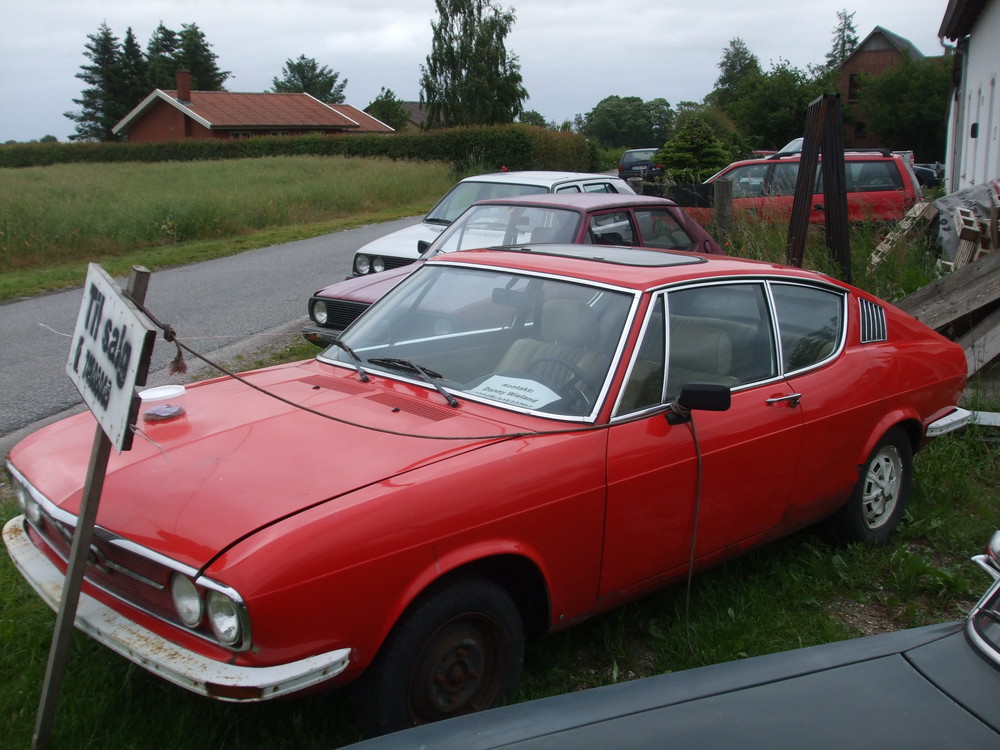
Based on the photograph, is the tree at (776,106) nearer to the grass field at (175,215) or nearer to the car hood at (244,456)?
the grass field at (175,215)

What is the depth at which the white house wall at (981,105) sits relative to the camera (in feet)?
44.8

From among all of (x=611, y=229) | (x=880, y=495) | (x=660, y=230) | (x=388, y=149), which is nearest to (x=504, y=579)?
(x=880, y=495)

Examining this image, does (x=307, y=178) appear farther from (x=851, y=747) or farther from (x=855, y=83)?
(x=855, y=83)

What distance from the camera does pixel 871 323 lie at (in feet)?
15.0

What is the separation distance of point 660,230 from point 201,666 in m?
6.36

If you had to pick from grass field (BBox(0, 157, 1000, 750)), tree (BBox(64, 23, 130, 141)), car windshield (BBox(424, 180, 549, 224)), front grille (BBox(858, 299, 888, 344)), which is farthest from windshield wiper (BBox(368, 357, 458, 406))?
tree (BBox(64, 23, 130, 141))

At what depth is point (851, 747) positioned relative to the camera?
1.83m

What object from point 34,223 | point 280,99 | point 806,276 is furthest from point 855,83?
point 806,276

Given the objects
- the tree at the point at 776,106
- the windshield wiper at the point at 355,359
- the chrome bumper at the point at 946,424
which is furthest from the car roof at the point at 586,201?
the tree at the point at 776,106

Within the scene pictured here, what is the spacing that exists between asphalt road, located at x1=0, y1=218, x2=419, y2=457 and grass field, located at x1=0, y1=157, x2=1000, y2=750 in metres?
2.18

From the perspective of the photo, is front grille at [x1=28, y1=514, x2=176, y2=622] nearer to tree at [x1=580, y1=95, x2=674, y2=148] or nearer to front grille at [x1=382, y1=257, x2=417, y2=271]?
front grille at [x1=382, y1=257, x2=417, y2=271]

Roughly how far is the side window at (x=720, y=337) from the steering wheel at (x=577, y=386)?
14.5 inches

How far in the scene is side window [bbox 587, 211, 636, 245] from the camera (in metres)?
7.47

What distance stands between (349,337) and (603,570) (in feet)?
5.40
